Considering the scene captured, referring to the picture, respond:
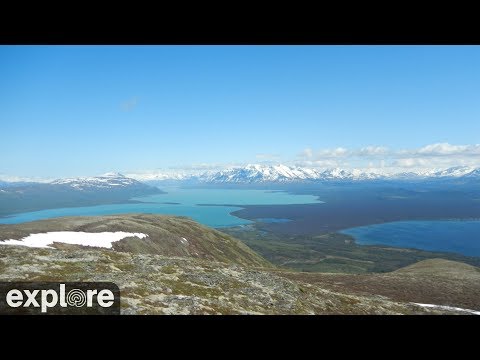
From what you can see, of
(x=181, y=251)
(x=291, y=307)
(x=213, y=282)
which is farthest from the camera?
(x=181, y=251)

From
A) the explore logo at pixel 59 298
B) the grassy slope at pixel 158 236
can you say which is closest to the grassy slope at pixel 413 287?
the explore logo at pixel 59 298

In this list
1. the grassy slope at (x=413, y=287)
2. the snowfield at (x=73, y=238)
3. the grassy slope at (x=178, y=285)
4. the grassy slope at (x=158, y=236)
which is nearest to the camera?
the grassy slope at (x=178, y=285)

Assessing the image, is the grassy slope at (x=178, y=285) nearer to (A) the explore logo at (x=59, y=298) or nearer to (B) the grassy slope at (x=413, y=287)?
(A) the explore logo at (x=59, y=298)

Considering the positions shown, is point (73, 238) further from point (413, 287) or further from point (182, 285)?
point (413, 287)

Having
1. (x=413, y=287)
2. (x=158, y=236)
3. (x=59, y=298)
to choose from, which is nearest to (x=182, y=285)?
(x=59, y=298)
